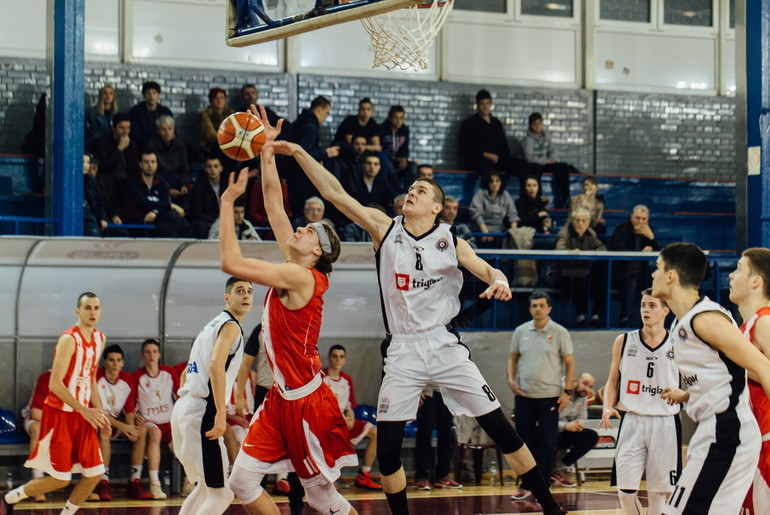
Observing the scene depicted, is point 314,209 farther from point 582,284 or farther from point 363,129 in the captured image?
point 582,284

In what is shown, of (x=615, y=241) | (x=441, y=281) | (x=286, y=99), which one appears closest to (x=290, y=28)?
(x=441, y=281)

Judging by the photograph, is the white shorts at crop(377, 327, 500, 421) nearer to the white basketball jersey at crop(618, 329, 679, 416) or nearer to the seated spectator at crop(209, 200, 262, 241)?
the white basketball jersey at crop(618, 329, 679, 416)

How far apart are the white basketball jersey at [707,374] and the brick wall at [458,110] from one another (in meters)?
11.1

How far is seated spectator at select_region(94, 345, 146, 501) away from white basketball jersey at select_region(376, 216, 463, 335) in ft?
14.0

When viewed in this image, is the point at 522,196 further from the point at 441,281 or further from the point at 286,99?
the point at 441,281

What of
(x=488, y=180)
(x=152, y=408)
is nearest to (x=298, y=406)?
(x=152, y=408)

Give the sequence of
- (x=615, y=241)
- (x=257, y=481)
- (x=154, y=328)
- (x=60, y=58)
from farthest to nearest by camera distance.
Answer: (x=615, y=241)
(x=60, y=58)
(x=154, y=328)
(x=257, y=481)

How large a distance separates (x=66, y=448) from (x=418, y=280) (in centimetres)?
339

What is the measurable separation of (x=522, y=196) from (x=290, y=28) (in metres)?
7.29

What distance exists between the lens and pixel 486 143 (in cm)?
1603

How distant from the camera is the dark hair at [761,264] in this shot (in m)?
5.67

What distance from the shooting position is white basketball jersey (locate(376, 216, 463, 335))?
6.57 metres

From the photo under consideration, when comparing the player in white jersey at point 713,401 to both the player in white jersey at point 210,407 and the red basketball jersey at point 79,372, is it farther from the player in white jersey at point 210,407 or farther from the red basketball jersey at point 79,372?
the red basketball jersey at point 79,372

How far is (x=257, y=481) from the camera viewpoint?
6.06m
